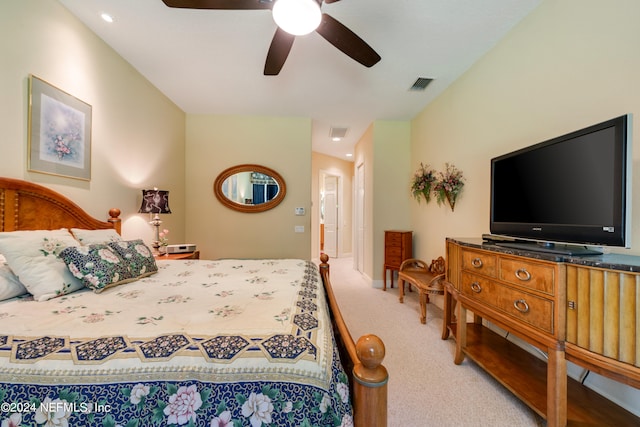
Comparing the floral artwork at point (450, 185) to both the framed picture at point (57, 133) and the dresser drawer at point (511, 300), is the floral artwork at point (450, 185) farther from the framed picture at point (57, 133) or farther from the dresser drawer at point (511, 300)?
the framed picture at point (57, 133)

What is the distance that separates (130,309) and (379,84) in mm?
3107

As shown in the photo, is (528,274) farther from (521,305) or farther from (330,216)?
(330,216)

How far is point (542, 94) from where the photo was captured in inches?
73.2

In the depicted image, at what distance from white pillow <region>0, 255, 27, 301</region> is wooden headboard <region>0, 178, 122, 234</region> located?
0.41 m

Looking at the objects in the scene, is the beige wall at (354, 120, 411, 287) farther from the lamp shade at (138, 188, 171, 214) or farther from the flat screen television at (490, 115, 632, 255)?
the lamp shade at (138, 188, 171, 214)

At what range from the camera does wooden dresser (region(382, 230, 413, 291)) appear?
12.5 feet

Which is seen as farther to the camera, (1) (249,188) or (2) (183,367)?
(1) (249,188)

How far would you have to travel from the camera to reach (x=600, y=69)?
4.91ft

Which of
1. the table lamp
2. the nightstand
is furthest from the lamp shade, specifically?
the nightstand

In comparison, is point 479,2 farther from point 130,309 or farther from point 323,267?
point 130,309

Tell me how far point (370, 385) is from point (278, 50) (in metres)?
2.10

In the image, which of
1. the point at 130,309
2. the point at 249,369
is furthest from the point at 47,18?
the point at 249,369

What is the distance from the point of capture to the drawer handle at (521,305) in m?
1.39

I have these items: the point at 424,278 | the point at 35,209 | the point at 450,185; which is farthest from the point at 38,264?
the point at 450,185
